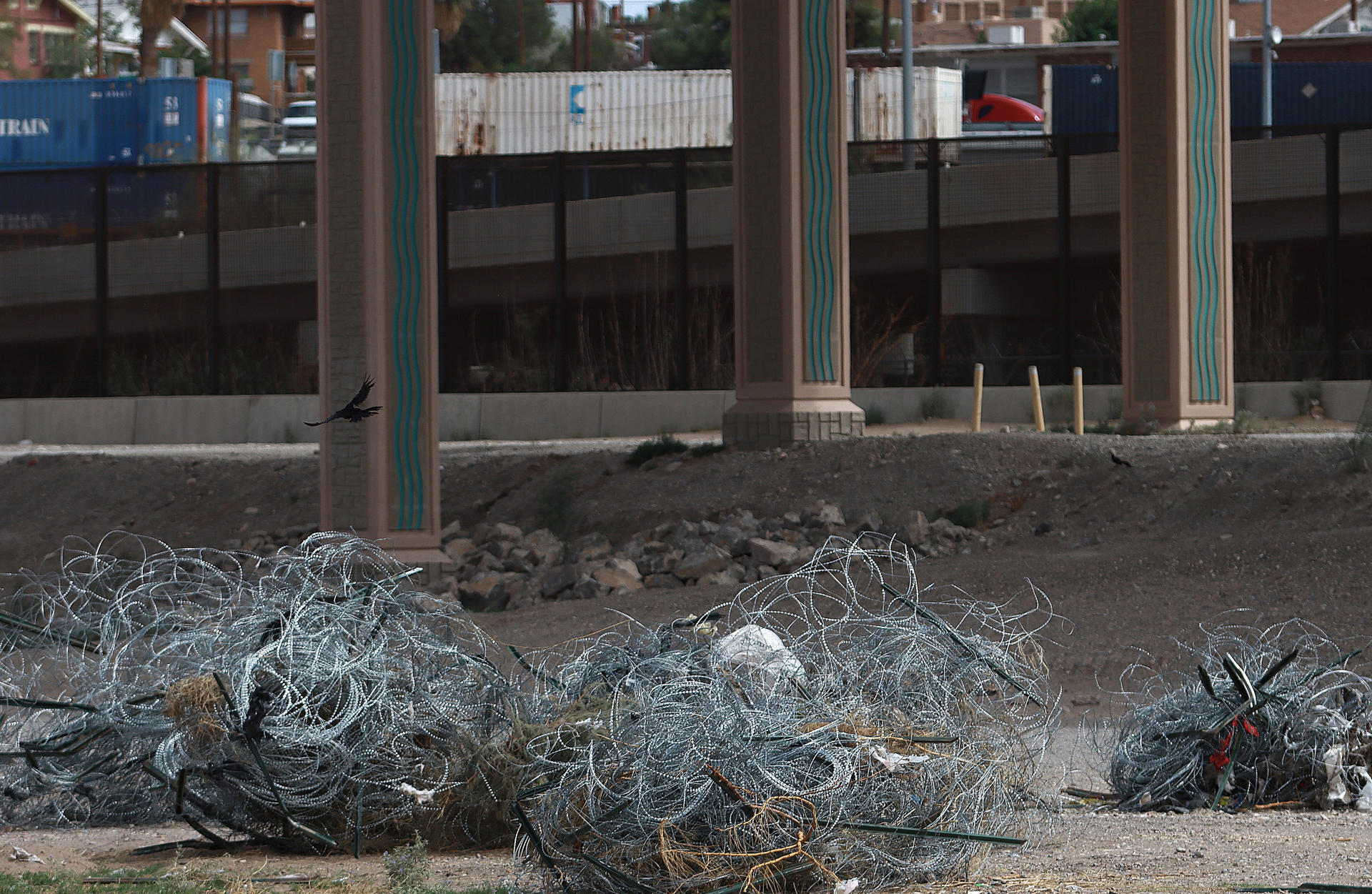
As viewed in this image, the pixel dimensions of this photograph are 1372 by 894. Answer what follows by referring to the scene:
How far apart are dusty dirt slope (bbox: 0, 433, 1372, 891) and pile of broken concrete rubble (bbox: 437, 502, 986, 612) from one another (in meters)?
0.52

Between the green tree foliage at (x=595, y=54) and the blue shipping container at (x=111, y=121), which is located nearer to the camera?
the blue shipping container at (x=111, y=121)

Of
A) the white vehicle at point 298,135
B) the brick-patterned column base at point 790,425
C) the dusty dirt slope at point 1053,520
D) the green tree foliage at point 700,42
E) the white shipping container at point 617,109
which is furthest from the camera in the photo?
the green tree foliage at point 700,42

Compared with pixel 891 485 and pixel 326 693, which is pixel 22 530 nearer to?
pixel 891 485

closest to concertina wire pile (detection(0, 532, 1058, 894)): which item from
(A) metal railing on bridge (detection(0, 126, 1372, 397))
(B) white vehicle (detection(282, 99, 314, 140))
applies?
(A) metal railing on bridge (detection(0, 126, 1372, 397))

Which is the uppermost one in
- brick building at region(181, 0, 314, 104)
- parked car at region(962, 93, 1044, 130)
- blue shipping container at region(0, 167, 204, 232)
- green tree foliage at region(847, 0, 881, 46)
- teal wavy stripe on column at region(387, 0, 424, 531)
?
brick building at region(181, 0, 314, 104)

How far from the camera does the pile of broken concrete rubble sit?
17.0 m

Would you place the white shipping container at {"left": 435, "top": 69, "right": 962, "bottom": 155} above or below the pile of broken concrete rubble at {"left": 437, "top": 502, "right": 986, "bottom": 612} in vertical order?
above

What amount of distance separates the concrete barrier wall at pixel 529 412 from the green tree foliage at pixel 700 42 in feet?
162

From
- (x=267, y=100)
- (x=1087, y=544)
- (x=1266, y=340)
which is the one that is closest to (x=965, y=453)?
(x=1087, y=544)

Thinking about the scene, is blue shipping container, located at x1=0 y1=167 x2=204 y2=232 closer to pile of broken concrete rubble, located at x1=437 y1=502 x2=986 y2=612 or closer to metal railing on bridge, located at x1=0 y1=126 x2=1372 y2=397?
metal railing on bridge, located at x1=0 y1=126 x2=1372 y2=397

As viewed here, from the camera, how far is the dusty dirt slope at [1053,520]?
271 inches

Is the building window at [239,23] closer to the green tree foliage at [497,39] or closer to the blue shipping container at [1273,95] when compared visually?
the green tree foliage at [497,39]

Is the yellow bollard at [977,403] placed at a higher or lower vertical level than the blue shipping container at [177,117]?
lower

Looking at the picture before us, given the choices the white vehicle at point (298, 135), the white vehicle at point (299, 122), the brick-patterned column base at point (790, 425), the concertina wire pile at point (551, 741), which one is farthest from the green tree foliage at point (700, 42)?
the concertina wire pile at point (551, 741)
